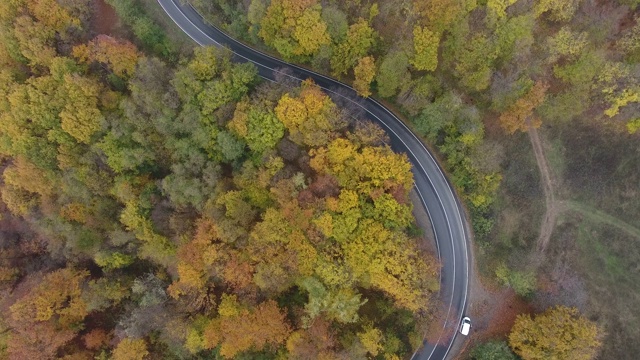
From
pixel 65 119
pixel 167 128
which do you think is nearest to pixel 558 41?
pixel 167 128

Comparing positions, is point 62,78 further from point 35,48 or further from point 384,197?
point 384,197

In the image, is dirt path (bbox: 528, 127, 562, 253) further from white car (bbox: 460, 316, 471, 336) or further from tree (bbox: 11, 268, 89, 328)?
tree (bbox: 11, 268, 89, 328)

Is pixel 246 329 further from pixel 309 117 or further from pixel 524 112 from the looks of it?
pixel 524 112

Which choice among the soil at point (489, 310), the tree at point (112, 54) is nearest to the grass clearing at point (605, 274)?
the soil at point (489, 310)

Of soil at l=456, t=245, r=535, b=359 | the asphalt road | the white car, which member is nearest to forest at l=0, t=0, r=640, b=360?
soil at l=456, t=245, r=535, b=359

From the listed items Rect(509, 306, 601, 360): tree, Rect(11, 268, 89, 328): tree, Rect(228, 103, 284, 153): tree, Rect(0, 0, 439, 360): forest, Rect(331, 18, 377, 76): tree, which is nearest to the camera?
Rect(509, 306, 601, 360): tree
